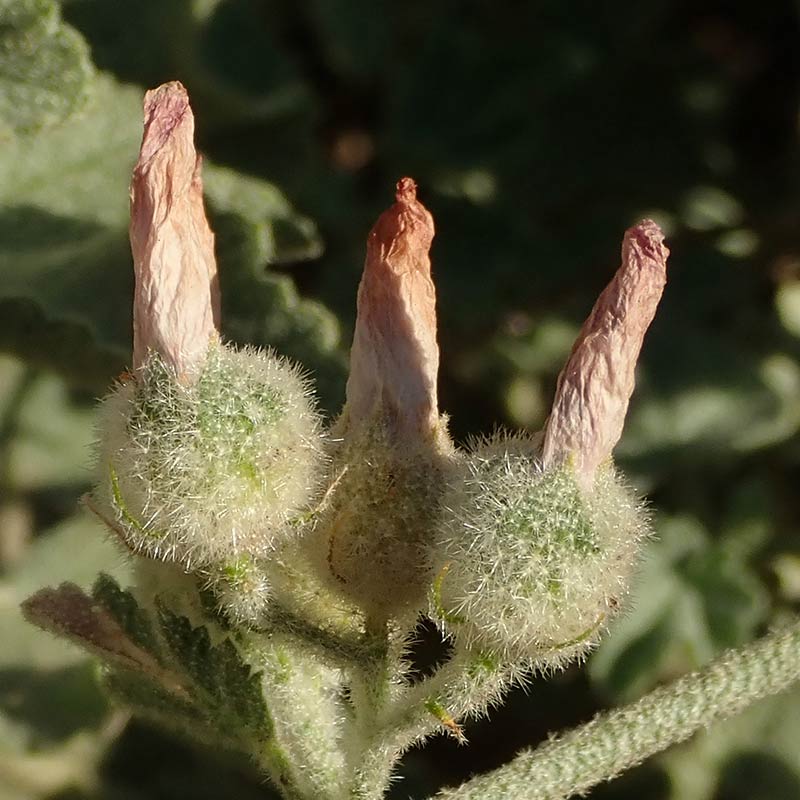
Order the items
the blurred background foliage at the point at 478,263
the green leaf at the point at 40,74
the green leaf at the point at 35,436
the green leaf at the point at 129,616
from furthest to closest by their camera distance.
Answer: the green leaf at the point at 35,436, the blurred background foliage at the point at 478,263, the green leaf at the point at 40,74, the green leaf at the point at 129,616

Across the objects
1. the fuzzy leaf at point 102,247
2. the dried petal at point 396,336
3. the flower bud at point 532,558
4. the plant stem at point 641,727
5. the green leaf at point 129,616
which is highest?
the fuzzy leaf at point 102,247

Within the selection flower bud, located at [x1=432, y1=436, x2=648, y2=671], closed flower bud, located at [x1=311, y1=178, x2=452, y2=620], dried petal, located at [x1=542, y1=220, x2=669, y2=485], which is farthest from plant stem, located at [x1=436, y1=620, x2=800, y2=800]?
dried petal, located at [x1=542, y1=220, x2=669, y2=485]

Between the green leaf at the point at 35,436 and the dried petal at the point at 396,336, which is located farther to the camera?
Answer: the green leaf at the point at 35,436

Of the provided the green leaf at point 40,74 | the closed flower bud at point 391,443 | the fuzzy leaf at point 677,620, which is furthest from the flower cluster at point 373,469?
the fuzzy leaf at point 677,620

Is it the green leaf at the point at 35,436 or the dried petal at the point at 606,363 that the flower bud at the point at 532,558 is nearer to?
the dried petal at the point at 606,363

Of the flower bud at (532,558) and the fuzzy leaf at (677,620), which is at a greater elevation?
the fuzzy leaf at (677,620)

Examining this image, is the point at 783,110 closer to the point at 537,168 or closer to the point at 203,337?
the point at 537,168

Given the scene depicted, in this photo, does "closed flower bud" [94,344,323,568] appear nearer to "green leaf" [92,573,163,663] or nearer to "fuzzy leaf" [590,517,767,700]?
"green leaf" [92,573,163,663]


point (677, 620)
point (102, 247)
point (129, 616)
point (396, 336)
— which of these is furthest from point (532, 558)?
point (677, 620)
